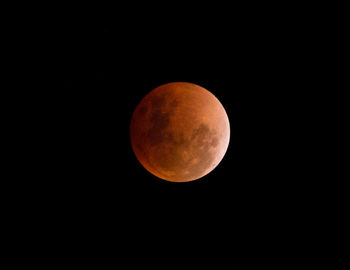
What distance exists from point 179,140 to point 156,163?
56 centimetres

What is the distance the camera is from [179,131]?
3938 millimetres

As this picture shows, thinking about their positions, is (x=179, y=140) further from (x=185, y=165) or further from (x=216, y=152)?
(x=216, y=152)

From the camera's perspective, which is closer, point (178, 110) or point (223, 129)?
point (178, 110)

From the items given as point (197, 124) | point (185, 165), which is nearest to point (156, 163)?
point (185, 165)

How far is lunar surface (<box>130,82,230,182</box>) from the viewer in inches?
157

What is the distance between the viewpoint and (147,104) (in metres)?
4.30

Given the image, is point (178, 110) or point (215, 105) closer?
point (178, 110)

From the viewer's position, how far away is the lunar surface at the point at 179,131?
398 centimetres

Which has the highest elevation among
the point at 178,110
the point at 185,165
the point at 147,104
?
the point at 147,104

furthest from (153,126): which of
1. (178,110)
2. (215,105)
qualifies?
(215,105)

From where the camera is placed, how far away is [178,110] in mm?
4008

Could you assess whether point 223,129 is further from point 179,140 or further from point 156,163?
point 156,163

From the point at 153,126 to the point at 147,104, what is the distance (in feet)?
1.49

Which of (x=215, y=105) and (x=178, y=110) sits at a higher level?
(x=215, y=105)
